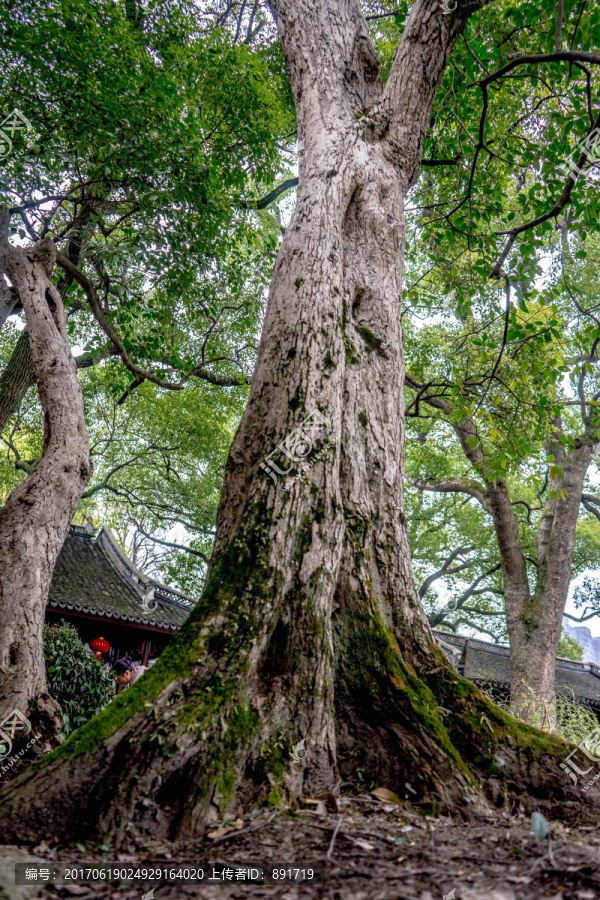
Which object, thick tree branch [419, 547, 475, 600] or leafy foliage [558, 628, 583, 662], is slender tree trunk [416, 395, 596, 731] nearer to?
thick tree branch [419, 547, 475, 600]

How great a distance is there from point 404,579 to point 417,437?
9.43 m

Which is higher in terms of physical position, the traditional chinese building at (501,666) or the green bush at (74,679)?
the traditional chinese building at (501,666)

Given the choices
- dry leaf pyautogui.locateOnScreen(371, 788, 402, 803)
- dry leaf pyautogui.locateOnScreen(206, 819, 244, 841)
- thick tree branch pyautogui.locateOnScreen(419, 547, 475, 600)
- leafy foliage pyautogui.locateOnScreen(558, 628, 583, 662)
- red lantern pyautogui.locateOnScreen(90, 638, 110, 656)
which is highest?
thick tree branch pyautogui.locateOnScreen(419, 547, 475, 600)

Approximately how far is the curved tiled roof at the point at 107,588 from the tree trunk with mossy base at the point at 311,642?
28.6 ft

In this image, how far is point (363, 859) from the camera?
1589mm

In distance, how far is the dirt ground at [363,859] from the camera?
1.40 meters

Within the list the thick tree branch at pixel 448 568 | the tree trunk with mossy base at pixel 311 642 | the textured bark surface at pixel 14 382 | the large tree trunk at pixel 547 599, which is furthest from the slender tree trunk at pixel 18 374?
the thick tree branch at pixel 448 568

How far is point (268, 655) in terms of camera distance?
2230mm

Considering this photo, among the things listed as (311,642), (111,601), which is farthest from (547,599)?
(111,601)

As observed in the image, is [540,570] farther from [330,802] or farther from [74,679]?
[330,802]

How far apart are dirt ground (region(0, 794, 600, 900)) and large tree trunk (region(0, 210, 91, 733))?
1.69 m

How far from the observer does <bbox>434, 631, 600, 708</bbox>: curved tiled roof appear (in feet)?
52.4

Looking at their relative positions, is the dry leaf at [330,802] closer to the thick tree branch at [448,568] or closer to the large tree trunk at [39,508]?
the large tree trunk at [39,508]

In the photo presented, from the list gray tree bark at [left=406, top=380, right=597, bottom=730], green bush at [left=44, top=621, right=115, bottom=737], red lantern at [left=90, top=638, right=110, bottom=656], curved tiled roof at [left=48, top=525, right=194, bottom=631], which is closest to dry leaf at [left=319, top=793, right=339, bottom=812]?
green bush at [left=44, top=621, right=115, bottom=737]
